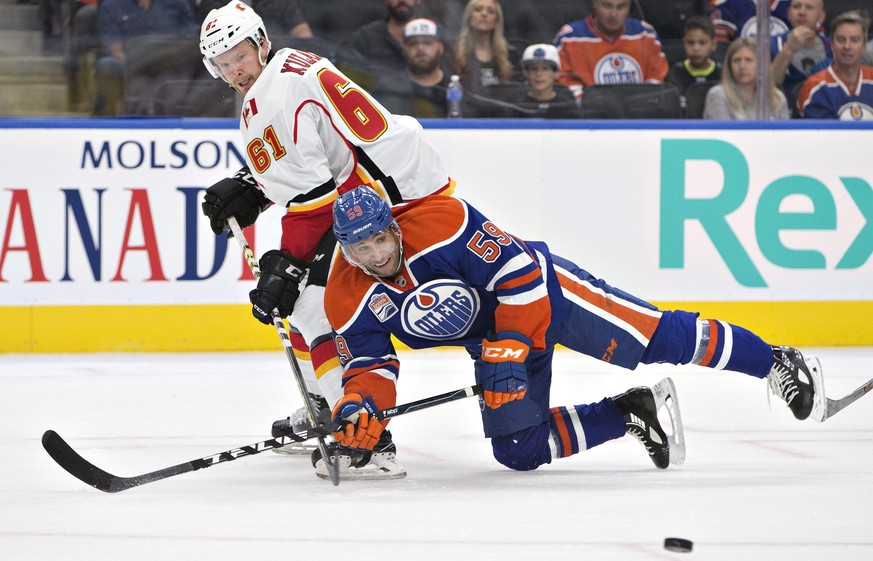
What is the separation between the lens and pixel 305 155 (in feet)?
10.4

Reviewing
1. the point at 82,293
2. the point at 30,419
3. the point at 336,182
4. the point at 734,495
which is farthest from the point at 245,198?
the point at 82,293

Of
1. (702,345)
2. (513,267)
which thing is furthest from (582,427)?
(513,267)

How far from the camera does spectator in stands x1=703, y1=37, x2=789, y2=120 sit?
18.0 feet

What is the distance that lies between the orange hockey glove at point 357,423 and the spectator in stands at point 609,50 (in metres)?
2.93

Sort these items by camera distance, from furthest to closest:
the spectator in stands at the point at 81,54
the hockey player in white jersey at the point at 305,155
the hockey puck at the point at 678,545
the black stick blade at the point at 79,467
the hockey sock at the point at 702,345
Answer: the spectator in stands at the point at 81,54, the hockey player in white jersey at the point at 305,155, the hockey sock at the point at 702,345, the black stick blade at the point at 79,467, the hockey puck at the point at 678,545

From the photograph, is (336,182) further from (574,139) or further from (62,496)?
(574,139)

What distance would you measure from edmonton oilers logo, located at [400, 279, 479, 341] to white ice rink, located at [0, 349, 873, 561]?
33 centimetres

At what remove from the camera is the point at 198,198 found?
527cm

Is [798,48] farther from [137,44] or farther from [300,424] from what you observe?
[300,424]

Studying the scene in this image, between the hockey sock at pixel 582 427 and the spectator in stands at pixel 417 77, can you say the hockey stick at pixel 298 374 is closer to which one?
the hockey sock at pixel 582 427

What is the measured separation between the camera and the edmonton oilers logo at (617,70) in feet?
18.1

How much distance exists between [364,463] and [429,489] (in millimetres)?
249

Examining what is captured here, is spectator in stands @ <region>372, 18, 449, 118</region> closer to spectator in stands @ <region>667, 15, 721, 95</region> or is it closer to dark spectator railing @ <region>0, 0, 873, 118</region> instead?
dark spectator railing @ <region>0, 0, 873, 118</region>

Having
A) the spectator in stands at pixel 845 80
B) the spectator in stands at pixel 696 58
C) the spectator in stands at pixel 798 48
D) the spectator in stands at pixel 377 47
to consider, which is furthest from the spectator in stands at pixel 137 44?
the spectator in stands at pixel 845 80
